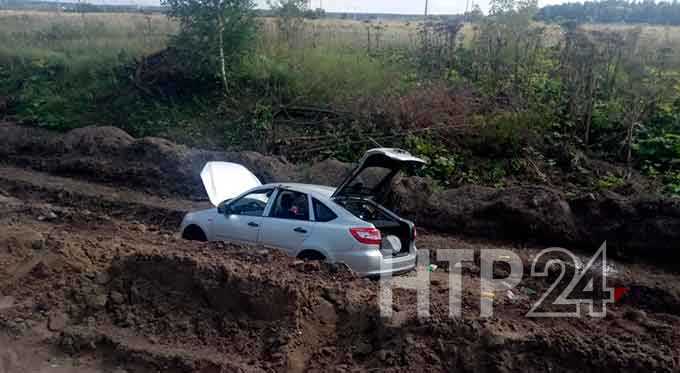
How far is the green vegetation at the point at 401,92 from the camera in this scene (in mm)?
15977

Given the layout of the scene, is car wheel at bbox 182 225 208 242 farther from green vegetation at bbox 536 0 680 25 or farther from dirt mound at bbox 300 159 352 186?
green vegetation at bbox 536 0 680 25

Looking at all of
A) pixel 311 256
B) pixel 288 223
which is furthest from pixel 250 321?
pixel 288 223

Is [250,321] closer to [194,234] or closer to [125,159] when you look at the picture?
[194,234]

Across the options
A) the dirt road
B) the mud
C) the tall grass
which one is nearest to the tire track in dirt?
the mud

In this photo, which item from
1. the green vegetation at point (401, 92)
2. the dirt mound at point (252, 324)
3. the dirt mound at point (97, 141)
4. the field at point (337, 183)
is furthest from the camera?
the dirt mound at point (97, 141)

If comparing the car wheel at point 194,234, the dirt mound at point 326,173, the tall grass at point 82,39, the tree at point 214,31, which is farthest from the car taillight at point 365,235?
the tall grass at point 82,39

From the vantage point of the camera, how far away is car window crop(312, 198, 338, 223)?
346 inches

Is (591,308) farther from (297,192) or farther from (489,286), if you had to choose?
(297,192)

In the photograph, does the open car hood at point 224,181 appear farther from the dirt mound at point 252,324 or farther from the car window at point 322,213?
the dirt mound at point 252,324

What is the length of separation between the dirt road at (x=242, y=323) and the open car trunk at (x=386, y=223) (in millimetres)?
1316

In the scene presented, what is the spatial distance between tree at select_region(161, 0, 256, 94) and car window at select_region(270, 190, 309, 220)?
1187cm

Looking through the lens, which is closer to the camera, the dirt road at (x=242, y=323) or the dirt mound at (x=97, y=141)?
the dirt road at (x=242, y=323)

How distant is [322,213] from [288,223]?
0.58 metres

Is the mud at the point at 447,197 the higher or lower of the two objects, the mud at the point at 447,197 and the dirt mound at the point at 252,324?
the lower
